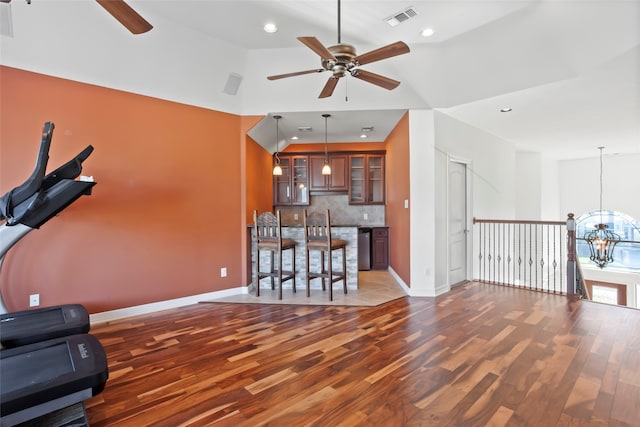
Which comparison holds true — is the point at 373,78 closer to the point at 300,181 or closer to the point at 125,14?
the point at 125,14

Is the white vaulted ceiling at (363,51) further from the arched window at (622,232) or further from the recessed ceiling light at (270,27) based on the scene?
the arched window at (622,232)

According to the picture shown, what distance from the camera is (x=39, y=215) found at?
2.18 meters

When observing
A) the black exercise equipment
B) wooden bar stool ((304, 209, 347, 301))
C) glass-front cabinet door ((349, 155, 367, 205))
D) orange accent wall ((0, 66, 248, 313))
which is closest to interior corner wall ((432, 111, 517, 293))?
wooden bar stool ((304, 209, 347, 301))

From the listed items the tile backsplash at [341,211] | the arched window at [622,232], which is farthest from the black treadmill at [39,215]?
the arched window at [622,232]

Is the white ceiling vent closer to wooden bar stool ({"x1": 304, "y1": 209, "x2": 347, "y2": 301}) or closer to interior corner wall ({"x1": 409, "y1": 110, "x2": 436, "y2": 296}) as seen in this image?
interior corner wall ({"x1": 409, "y1": 110, "x2": 436, "y2": 296})

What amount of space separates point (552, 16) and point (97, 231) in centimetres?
508

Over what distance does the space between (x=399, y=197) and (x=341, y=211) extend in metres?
1.93

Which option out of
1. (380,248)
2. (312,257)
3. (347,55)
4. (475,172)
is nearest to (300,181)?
(380,248)

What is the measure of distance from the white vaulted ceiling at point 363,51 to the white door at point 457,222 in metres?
0.92

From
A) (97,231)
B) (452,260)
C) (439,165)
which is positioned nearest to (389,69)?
(439,165)

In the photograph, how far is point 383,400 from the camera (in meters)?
1.88

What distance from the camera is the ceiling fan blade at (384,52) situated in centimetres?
220

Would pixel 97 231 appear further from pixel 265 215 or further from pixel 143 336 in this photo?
pixel 265 215

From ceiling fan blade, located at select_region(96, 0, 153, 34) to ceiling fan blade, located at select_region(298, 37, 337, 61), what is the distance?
0.99m
